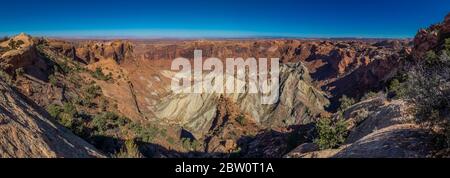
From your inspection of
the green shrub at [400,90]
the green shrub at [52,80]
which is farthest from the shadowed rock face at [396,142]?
Result: the green shrub at [52,80]

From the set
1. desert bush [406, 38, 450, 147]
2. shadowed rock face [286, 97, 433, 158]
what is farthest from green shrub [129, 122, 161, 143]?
desert bush [406, 38, 450, 147]

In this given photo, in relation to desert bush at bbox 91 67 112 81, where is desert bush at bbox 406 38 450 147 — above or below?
above

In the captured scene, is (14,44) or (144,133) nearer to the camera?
(144,133)

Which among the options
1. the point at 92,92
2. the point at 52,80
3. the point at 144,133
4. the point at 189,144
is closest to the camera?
the point at 144,133

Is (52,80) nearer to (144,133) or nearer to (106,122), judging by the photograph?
(106,122)

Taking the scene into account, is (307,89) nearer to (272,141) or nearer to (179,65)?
(272,141)

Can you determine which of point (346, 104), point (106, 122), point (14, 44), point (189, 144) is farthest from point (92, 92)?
point (346, 104)

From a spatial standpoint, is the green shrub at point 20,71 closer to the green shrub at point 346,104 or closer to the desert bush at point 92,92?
the desert bush at point 92,92

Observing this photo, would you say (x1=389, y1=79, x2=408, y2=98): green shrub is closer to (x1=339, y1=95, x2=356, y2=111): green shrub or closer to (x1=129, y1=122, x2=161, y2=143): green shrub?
(x1=339, y1=95, x2=356, y2=111): green shrub
